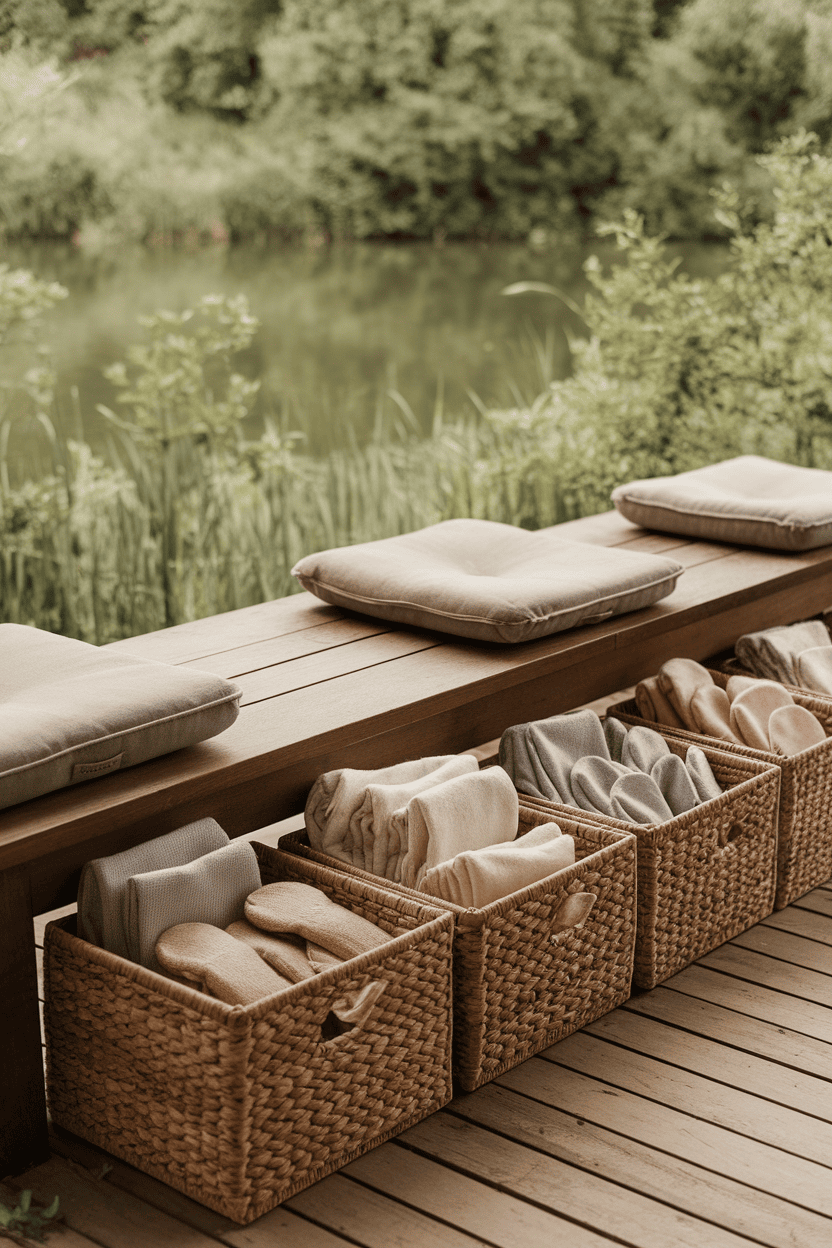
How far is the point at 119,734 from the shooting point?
5.86 ft

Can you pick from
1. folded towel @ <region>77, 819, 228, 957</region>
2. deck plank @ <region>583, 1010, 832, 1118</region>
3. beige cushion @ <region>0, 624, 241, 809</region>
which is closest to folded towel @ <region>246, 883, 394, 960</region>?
folded towel @ <region>77, 819, 228, 957</region>

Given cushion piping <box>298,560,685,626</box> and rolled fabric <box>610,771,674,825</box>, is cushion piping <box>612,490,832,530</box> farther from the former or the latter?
rolled fabric <box>610,771,674,825</box>

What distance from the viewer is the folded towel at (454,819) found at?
6.39 ft

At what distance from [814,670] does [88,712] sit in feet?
5.23

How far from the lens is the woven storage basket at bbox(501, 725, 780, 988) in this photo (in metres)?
2.14

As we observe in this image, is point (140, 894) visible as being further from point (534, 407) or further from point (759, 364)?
point (759, 364)

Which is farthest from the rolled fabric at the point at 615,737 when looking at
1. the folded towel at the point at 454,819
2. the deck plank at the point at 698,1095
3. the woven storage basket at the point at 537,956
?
the deck plank at the point at 698,1095

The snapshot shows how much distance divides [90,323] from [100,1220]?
2.85 m


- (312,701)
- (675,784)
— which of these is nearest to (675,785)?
(675,784)

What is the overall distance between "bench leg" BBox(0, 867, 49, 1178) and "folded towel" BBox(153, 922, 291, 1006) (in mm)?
171

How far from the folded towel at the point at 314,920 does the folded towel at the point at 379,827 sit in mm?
149

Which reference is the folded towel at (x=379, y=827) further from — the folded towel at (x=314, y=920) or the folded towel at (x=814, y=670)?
the folded towel at (x=814, y=670)

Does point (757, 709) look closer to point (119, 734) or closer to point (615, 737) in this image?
point (615, 737)

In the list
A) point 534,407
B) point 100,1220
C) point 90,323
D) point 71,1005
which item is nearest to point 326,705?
point 71,1005
